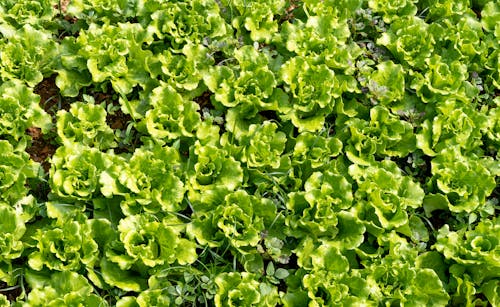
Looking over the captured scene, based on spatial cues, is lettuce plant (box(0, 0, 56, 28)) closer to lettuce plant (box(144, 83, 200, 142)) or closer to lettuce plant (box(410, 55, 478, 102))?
lettuce plant (box(144, 83, 200, 142))

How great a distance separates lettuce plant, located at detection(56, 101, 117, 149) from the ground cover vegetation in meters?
0.01

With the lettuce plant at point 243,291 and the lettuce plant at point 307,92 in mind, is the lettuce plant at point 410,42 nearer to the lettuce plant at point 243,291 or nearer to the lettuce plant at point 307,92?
the lettuce plant at point 307,92

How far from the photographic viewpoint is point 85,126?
175 inches

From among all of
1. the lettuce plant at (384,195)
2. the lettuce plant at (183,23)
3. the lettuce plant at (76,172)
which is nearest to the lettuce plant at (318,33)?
the lettuce plant at (183,23)

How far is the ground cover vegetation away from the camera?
3881 millimetres

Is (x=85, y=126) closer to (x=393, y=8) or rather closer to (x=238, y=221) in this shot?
(x=238, y=221)

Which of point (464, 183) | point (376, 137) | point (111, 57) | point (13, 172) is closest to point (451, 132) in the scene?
point (464, 183)

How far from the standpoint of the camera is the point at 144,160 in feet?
13.8

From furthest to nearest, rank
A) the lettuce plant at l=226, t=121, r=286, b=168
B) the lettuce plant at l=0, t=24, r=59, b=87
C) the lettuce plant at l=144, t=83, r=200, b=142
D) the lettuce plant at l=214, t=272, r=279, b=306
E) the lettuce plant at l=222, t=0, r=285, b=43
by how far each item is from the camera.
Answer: the lettuce plant at l=222, t=0, r=285, b=43 < the lettuce plant at l=0, t=24, r=59, b=87 < the lettuce plant at l=144, t=83, r=200, b=142 < the lettuce plant at l=226, t=121, r=286, b=168 < the lettuce plant at l=214, t=272, r=279, b=306

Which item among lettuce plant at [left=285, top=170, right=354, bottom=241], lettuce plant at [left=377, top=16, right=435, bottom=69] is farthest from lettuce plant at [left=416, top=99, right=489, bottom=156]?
lettuce plant at [left=285, top=170, right=354, bottom=241]

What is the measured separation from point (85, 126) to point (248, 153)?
1.18 meters

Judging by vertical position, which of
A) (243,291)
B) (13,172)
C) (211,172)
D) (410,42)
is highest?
(410,42)

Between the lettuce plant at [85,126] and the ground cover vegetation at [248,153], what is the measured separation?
0.05ft

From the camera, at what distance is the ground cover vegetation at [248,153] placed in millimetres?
3881
